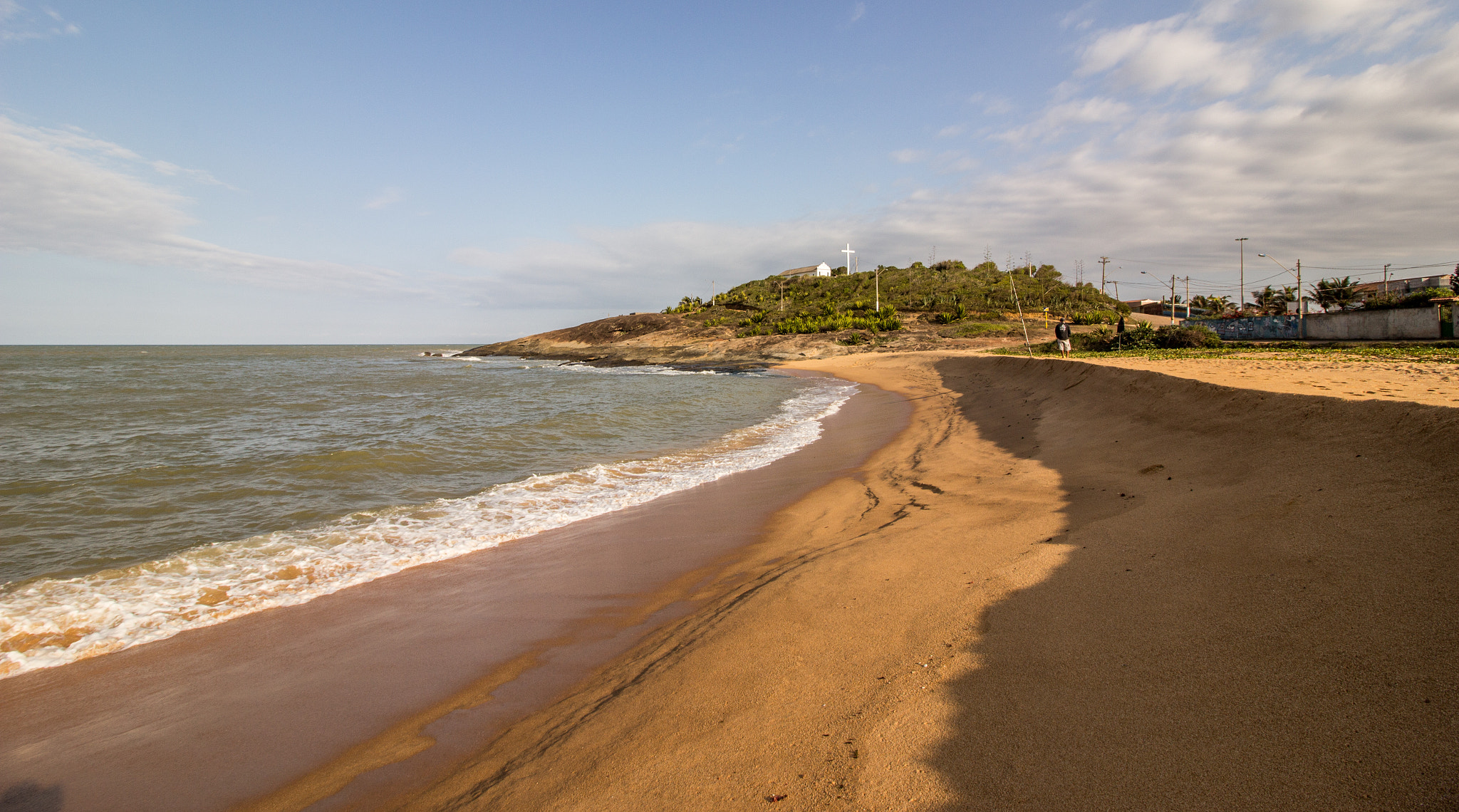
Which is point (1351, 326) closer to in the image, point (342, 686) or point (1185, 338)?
point (1185, 338)

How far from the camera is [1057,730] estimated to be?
8.52 feet

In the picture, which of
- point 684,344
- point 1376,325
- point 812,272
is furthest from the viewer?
point 812,272

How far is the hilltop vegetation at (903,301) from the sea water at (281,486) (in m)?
34.4

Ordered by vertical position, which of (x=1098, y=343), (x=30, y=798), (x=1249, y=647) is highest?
(x=1098, y=343)

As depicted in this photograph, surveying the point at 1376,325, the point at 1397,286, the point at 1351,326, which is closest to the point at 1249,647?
the point at 1376,325

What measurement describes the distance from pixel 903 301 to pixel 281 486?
5689cm

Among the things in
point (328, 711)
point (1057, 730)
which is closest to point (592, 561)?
point (328, 711)

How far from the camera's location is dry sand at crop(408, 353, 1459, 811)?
2.28 m

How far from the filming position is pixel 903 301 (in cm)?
5944

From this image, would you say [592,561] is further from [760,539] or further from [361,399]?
[361,399]

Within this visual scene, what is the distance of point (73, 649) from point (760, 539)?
18.5 feet

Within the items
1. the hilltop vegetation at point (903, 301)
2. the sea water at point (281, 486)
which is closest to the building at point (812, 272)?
the hilltop vegetation at point (903, 301)

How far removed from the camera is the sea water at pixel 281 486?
17.7 ft

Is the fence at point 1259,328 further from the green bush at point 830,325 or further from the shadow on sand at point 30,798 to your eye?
the shadow on sand at point 30,798
